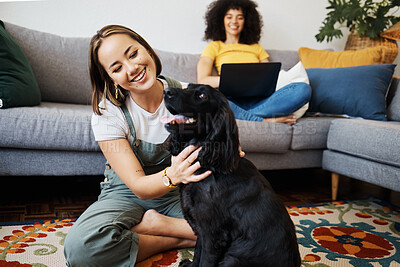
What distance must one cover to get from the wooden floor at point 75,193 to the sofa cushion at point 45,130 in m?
0.39

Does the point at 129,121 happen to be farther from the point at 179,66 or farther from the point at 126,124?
the point at 179,66

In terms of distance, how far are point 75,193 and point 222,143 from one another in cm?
164

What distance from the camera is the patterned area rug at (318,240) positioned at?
1.44 meters

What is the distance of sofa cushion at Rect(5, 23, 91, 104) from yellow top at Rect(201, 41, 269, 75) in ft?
3.46

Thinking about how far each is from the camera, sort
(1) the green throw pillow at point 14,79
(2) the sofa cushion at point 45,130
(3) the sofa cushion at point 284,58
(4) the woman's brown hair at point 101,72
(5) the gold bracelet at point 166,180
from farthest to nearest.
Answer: (3) the sofa cushion at point 284,58 < (1) the green throw pillow at point 14,79 < (2) the sofa cushion at point 45,130 < (4) the woman's brown hair at point 101,72 < (5) the gold bracelet at point 166,180

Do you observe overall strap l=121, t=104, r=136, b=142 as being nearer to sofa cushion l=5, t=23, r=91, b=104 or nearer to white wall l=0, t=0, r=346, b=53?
sofa cushion l=5, t=23, r=91, b=104

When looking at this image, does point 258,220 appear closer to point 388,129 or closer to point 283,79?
point 388,129

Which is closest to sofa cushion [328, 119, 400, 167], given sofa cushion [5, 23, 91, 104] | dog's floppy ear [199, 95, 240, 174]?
dog's floppy ear [199, 95, 240, 174]

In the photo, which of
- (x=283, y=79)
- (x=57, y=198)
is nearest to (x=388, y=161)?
→ (x=283, y=79)

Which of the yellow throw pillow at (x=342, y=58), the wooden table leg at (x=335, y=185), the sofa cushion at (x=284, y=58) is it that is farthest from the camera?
the sofa cushion at (x=284, y=58)

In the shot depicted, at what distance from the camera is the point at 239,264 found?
1.06m

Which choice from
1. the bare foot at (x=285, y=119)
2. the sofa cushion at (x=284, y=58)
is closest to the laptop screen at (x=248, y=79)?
the bare foot at (x=285, y=119)

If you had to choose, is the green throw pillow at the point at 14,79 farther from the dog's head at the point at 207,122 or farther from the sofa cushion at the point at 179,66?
the dog's head at the point at 207,122

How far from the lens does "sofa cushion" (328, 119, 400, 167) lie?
1964 millimetres
